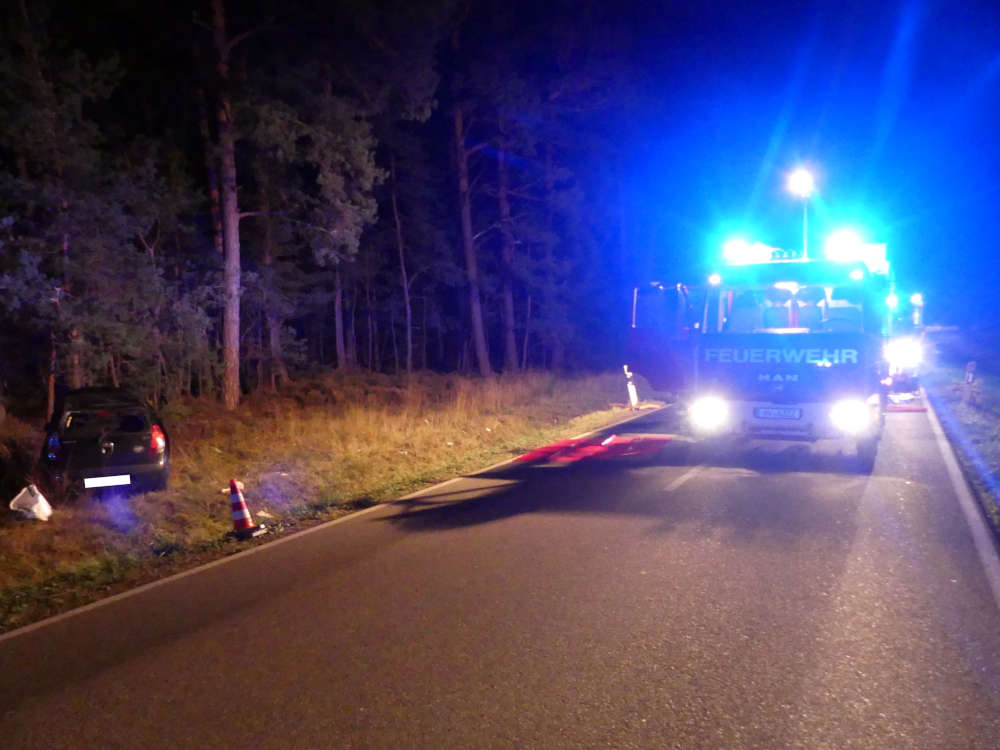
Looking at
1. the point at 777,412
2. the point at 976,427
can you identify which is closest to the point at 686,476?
the point at 777,412

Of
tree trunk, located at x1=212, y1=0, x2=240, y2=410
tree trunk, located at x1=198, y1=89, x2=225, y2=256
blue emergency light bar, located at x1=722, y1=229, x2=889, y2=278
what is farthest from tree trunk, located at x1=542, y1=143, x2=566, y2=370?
blue emergency light bar, located at x1=722, y1=229, x2=889, y2=278

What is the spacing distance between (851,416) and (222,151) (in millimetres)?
14288

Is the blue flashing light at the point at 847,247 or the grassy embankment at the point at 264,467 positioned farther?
the blue flashing light at the point at 847,247

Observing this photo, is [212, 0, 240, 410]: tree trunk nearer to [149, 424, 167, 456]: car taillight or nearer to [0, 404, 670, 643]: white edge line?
[149, 424, 167, 456]: car taillight

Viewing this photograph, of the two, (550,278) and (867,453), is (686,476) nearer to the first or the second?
(867,453)

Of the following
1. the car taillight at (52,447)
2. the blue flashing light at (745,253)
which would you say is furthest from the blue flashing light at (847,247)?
the car taillight at (52,447)

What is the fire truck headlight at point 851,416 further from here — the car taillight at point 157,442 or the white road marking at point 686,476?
the car taillight at point 157,442

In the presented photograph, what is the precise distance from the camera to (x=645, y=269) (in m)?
48.7

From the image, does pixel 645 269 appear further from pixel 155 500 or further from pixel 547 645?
pixel 547 645

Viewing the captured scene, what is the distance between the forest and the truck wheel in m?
11.8

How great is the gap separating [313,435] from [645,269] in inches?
1474

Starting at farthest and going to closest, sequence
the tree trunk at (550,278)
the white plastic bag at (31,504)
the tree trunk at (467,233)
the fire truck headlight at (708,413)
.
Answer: the tree trunk at (550,278) < the tree trunk at (467,233) < the fire truck headlight at (708,413) < the white plastic bag at (31,504)

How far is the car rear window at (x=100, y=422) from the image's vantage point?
30.7 feet

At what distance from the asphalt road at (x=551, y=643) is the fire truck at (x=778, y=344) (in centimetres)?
326
